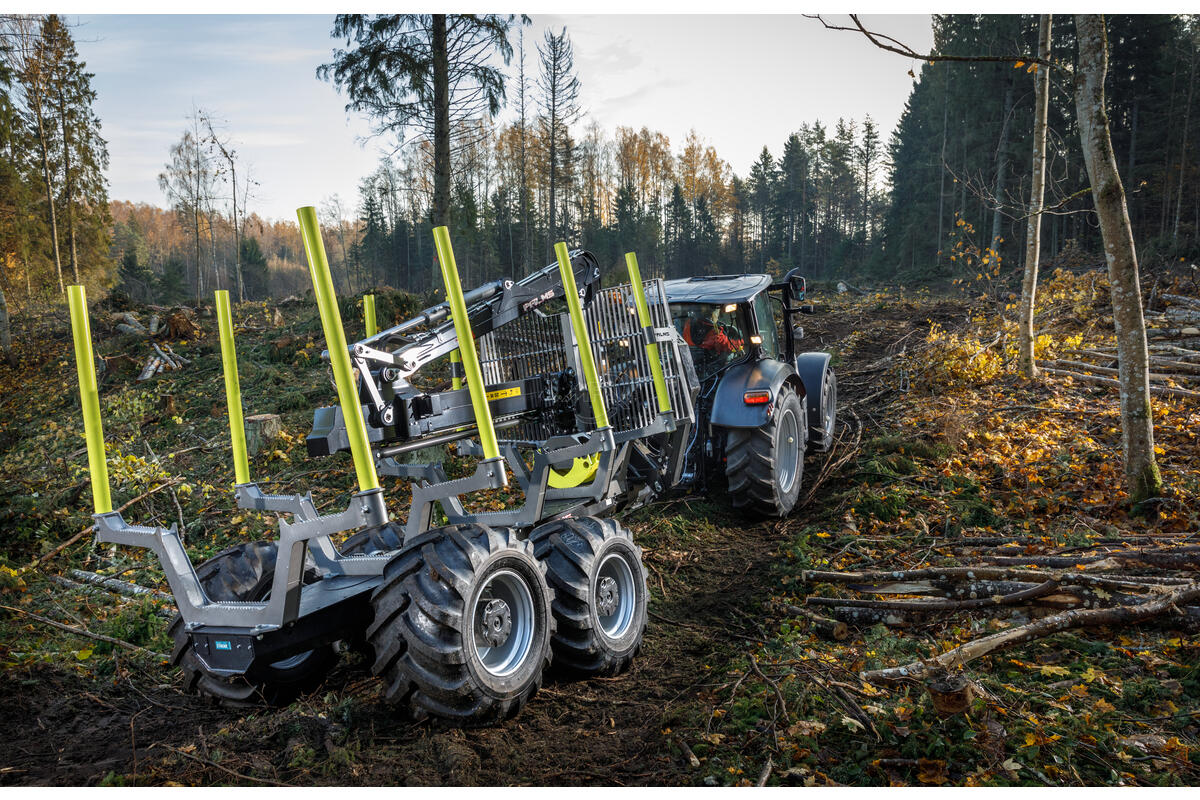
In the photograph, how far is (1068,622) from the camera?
355 centimetres

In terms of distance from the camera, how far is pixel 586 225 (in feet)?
145

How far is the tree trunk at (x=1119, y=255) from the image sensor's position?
538 cm

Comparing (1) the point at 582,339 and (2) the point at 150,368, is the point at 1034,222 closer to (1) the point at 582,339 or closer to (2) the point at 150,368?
(1) the point at 582,339

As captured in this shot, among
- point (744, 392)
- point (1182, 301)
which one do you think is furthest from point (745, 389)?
point (1182, 301)

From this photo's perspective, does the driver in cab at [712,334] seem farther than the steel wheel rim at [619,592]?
Yes

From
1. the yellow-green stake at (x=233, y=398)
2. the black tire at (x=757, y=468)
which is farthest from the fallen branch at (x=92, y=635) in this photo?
the black tire at (x=757, y=468)

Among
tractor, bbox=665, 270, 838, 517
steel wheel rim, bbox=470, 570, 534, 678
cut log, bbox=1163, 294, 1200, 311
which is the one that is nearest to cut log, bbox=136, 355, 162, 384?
tractor, bbox=665, 270, 838, 517

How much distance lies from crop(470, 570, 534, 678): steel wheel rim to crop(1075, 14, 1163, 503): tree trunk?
5.27m

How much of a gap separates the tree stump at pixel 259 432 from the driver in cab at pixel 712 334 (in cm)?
608

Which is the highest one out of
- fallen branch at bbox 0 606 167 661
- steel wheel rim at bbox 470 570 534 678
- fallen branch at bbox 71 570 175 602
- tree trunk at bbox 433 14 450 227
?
tree trunk at bbox 433 14 450 227

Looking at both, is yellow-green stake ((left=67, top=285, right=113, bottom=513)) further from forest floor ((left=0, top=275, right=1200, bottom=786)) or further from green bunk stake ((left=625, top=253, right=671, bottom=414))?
green bunk stake ((left=625, top=253, right=671, bottom=414))

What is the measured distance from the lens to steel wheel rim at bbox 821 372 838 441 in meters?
8.18

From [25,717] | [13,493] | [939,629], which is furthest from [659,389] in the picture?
[13,493]

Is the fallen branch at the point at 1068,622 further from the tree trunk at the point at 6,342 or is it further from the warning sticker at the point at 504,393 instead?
the tree trunk at the point at 6,342
